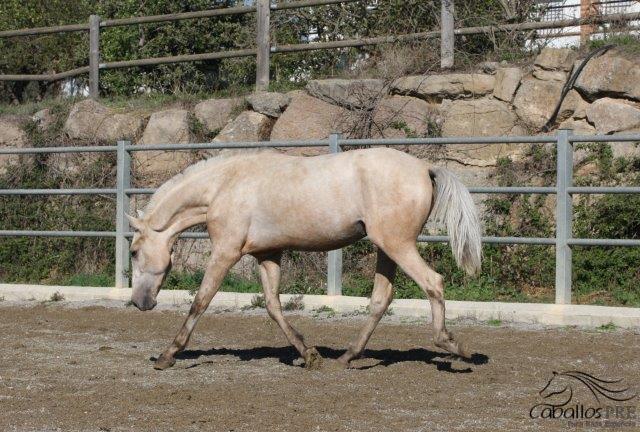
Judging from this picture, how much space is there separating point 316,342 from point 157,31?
1184 cm

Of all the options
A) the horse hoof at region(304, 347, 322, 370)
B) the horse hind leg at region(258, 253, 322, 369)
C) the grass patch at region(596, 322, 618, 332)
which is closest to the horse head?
the horse hind leg at region(258, 253, 322, 369)

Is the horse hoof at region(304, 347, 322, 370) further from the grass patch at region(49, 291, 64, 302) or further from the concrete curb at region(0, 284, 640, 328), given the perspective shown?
the grass patch at region(49, 291, 64, 302)

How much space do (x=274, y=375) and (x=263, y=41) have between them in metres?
9.01

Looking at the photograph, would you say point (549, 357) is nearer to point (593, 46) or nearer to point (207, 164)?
point (207, 164)

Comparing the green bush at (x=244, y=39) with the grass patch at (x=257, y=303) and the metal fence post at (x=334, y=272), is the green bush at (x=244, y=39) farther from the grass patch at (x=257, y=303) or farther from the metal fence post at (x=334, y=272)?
the grass patch at (x=257, y=303)

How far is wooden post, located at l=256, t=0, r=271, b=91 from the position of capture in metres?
15.1

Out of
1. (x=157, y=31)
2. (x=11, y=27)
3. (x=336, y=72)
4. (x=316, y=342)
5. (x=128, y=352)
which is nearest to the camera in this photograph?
(x=128, y=352)

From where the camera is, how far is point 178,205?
770 centimetres

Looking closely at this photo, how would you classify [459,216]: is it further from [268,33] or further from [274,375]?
[268,33]

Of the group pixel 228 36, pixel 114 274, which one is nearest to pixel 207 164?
pixel 114 274

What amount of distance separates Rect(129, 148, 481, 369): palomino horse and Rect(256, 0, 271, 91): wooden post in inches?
296

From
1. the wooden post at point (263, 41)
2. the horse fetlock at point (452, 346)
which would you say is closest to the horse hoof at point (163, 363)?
the horse fetlock at point (452, 346)

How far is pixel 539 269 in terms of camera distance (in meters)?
11.0

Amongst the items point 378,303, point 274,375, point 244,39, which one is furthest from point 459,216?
point 244,39
